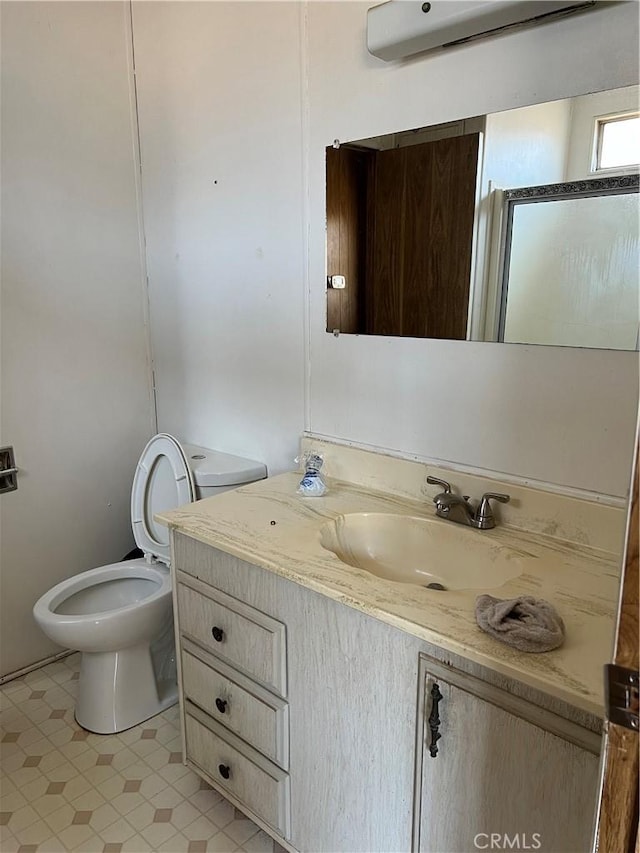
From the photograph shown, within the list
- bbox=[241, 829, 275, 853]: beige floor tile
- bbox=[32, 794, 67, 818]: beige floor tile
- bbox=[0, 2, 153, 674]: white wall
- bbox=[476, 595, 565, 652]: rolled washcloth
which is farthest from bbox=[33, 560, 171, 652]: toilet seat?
bbox=[476, 595, 565, 652]: rolled washcloth

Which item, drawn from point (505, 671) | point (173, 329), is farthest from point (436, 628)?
point (173, 329)

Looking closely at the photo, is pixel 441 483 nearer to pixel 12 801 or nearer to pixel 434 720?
pixel 434 720

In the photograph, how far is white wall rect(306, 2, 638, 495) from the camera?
1.23 meters

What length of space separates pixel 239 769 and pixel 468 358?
1156 millimetres

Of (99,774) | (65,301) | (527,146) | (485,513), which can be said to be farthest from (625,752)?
(65,301)

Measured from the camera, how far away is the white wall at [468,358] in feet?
4.03

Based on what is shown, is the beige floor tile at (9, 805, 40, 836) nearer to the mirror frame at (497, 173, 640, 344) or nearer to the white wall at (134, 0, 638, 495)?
the white wall at (134, 0, 638, 495)

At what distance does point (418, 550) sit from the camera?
4.87 ft

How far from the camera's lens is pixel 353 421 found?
176cm

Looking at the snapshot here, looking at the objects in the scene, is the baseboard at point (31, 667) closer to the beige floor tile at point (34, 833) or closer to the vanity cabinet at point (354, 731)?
the beige floor tile at point (34, 833)

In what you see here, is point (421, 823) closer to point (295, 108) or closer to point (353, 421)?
point (353, 421)

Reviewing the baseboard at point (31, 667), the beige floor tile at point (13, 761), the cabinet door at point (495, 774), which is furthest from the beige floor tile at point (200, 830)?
the baseboard at point (31, 667)

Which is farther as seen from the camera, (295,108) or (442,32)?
A: (295,108)

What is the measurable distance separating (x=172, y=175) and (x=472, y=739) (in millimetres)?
1983
